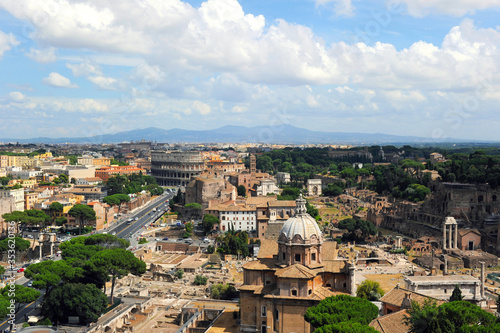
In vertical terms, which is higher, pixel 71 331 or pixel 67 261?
pixel 67 261

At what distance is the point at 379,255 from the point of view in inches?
2393

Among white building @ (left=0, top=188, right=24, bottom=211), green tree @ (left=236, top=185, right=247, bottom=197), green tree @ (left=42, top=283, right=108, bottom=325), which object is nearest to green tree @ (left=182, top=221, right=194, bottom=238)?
green tree @ (left=236, top=185, right=247, bottom=197)

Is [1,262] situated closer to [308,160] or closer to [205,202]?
[205,202]

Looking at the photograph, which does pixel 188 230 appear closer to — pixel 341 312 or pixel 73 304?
pixel 73 304

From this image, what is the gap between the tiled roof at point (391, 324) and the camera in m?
28.1

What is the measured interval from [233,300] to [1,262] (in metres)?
27.5

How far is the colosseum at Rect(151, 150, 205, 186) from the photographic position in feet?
437

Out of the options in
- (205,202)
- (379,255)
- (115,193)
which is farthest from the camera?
(115,193)

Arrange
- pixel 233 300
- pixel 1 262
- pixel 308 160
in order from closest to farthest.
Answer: pixel 233 300 → pixel 1 262 → pixel 308 160

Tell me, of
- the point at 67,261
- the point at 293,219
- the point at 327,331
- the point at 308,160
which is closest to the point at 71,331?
the point at 67,261

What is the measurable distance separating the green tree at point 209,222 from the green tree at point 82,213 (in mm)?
15565

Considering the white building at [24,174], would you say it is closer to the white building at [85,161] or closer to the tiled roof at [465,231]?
the white building at [85,161]

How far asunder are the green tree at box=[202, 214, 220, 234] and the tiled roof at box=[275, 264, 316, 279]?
1394 inches

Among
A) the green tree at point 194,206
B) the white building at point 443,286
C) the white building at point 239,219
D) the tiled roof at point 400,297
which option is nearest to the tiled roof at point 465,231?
the white building at point 443,286
